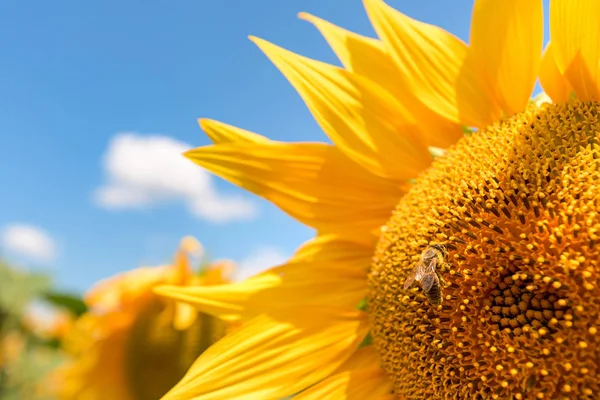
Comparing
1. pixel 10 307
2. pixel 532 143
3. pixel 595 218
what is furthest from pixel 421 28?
pixel 10 307

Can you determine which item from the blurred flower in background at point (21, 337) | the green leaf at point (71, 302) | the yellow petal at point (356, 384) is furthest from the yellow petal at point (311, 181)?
the blurred flower in background at point (21, 337)

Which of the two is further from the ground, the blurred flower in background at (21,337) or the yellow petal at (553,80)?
the blurred flower in background at (21,337)

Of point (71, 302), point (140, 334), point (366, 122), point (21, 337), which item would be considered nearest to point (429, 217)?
point (366, 122)

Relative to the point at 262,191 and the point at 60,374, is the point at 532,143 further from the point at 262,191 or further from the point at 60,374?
the point at 60,374

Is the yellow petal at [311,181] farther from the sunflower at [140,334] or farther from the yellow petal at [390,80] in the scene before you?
the sunflower at [140,334]

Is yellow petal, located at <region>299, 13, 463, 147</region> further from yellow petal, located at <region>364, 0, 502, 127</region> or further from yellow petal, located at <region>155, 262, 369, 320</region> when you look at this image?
yellow petal, located at <region>155, 262, 369, 320</region>

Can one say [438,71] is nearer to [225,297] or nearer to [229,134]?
[229,134]

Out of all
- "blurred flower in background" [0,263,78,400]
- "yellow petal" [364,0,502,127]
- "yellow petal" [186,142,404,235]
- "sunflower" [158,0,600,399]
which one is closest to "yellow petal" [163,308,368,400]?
"sunflower" [158,0,600,399]
